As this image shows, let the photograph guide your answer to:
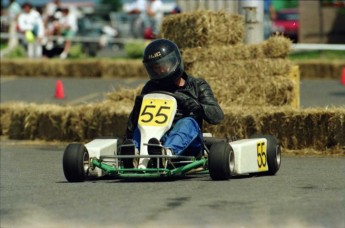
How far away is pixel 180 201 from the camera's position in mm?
8719

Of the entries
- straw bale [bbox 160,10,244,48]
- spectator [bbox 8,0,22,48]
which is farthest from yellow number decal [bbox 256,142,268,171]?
spectator [bbox 8,0,22,48]

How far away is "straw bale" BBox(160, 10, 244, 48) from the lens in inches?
595

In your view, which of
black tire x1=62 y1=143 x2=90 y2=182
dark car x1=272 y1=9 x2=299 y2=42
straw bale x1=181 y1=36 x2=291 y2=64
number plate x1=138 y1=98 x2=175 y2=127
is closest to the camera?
black tire x1=62 y1=143 x2=90 y2=182

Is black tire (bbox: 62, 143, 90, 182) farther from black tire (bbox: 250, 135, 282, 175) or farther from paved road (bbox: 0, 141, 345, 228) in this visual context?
black tire (bbox: 250, 135, 282, 175)

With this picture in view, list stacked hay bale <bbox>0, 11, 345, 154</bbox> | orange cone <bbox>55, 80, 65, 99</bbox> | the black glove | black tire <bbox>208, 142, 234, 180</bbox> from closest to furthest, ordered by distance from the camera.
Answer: black tire <bbox>208, 142, 234, 180</bbox>
the black glove
stacked hay bale <bbox>0, 11, 345, 154</bbox>
orange cone <bbox>55, 80, 65, 99</bbox>

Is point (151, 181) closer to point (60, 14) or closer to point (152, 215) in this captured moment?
point (152, 215)

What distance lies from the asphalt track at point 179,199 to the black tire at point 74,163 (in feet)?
0.38

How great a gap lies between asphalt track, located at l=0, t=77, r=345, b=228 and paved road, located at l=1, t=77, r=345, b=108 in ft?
24.7

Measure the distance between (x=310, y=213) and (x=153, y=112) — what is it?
111 inches

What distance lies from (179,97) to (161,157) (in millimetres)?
821

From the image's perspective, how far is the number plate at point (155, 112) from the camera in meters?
10.4

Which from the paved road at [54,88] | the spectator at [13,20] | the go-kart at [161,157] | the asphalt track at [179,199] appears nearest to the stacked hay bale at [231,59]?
the asphalt track at [179,199]

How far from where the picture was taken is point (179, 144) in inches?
403

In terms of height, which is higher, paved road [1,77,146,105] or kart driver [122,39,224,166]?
kart driver [122,39,224,166]
